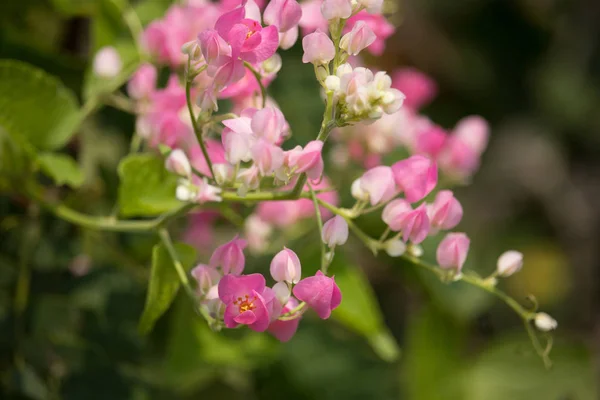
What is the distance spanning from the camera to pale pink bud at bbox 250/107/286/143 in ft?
0.94

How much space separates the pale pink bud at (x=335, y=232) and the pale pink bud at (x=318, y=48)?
0.20 feet

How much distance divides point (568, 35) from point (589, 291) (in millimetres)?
515

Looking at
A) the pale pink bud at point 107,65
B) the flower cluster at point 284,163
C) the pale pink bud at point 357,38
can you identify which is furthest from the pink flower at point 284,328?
the pale pink bud at point 107,65

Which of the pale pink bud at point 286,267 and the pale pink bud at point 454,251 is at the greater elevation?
the pale pink bud at point 286,267

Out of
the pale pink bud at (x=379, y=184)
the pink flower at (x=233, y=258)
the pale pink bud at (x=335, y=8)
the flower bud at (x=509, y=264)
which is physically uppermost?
the pale pink bud at (x=335, y=8)

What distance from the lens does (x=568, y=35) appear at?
5.24 feet

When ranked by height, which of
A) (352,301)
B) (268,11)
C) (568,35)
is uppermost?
(268,11)

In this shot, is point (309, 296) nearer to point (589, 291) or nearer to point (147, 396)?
point (147, 396)

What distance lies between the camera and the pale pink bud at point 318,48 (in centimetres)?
29

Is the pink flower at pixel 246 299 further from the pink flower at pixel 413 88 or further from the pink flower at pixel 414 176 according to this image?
the pink flower at pixel 413 88

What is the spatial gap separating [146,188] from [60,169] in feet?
0.21

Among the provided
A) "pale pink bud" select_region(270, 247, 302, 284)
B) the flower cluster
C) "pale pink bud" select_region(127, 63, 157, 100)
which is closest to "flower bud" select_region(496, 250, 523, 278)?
the flower cluster

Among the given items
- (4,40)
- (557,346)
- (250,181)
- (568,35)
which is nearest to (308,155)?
(250,181)

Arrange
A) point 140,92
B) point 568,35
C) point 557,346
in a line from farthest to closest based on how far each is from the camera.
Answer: point 568,35 → point 557,346 → point 140,92
